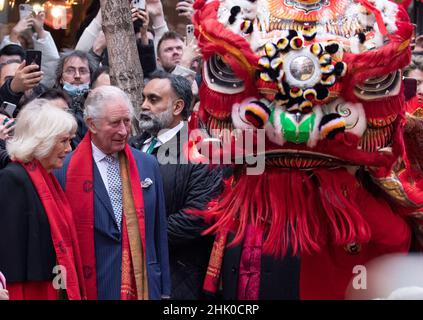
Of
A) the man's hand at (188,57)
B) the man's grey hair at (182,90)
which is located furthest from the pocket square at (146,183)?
the man's hand at (188,57)

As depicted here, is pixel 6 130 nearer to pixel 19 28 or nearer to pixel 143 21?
pixel 143 21

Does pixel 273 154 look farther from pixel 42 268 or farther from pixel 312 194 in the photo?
pixel 42 268

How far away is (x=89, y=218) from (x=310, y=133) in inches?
50.3

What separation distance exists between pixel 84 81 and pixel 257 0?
3.25m

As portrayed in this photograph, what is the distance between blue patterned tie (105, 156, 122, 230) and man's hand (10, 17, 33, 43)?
3701 mm

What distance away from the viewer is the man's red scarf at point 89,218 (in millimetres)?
5707

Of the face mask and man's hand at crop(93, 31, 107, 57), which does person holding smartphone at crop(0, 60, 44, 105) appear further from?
man's hand at crop(93, 31, 107, 57)

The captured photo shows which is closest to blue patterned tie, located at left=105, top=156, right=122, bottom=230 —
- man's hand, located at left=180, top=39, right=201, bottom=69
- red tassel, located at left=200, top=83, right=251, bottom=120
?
red tassel, located at left=200, top=83, right=251, bottom=120

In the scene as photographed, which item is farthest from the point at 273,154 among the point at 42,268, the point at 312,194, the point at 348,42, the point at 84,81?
the point at 84,81

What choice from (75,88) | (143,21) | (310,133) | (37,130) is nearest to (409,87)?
(310,133)

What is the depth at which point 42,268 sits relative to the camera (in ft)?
17.7

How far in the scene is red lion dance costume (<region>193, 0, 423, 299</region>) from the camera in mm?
5168

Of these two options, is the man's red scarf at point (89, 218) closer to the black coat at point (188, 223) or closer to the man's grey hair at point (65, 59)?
the black coat at point (188, 223)

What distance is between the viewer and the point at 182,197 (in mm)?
6379
